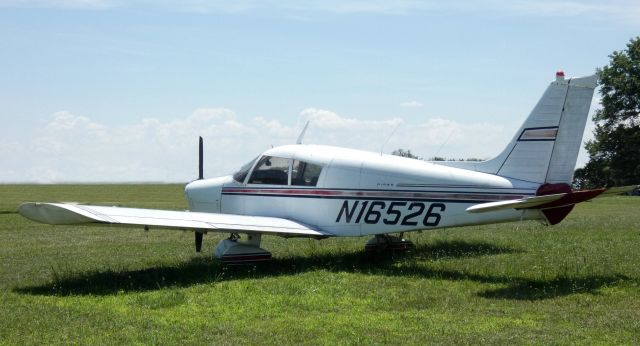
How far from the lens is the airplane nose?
13.9 m

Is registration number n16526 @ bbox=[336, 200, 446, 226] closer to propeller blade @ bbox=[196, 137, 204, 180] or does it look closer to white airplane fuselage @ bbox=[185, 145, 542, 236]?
white airplane fuselage @ bbox=[185, 145, 542, 236]

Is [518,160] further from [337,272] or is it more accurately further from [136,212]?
[136,212]

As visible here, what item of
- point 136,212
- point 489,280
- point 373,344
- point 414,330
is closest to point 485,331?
point 414,330

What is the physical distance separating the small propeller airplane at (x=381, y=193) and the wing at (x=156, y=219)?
18 mm

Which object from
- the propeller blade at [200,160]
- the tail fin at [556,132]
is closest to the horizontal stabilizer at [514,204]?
the tail fin at [556,132]

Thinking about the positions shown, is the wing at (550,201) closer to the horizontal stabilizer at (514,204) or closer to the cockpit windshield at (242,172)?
the horizontal stabilizer at (514,204)

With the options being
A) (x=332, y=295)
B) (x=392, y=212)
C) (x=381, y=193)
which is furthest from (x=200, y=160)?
(x=332, y=295)

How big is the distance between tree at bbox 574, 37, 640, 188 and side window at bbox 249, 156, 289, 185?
4849 cm

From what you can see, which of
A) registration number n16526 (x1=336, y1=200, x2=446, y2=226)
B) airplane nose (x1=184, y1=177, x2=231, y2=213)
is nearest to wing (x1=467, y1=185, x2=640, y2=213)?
registration number n16526 (x1=336, y1=200, x2=446, y2=226)

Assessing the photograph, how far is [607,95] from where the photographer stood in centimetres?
5962

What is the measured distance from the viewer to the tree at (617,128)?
2235 inches

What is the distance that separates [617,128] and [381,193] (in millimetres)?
52447

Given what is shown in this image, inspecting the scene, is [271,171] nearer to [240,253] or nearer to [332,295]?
[240,253]

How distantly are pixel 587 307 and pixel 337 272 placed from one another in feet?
13.4
